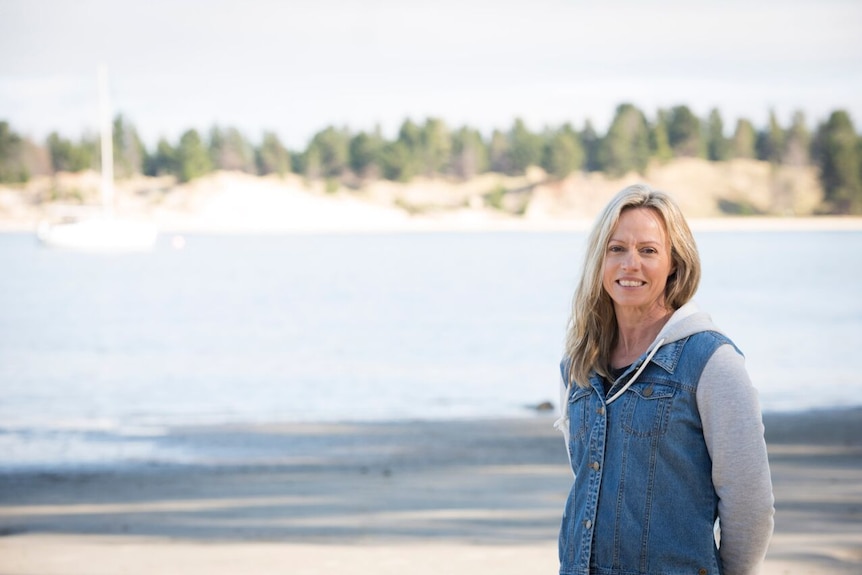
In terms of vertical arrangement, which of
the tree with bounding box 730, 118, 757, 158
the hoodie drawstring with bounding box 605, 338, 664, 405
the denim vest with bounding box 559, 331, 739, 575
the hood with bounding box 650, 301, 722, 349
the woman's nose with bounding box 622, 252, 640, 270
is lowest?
the denim vest with bounding box 559, 331, 739, 575

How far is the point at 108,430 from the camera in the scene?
1205 centimetres

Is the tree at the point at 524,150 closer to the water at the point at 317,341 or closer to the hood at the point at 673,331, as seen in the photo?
the water at the point at 317,341

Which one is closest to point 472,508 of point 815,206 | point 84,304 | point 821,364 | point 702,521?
Answer: point 702,521

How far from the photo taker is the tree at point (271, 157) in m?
107

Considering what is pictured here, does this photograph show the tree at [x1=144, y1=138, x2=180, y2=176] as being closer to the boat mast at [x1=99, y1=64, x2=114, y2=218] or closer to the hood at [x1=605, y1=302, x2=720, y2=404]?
the boat mast at [x1=99, y1=64, x2=114, y2=218]

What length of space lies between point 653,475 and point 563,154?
100 metres

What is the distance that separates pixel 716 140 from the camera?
11000 cm

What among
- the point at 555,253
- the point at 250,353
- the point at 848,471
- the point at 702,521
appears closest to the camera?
the point at 702,521

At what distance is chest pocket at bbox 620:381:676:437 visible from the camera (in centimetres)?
241

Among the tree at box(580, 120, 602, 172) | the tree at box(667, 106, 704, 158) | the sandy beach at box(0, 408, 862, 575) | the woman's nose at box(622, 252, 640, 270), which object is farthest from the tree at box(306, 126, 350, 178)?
the woman's nose at box(622, 252, 640, 270)

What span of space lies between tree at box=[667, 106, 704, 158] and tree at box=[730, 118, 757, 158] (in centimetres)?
371

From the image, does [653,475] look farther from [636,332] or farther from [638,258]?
[638,258]

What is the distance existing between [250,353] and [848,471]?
16.4 m

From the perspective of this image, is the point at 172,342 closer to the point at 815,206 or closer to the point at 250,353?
the point at 250,353
